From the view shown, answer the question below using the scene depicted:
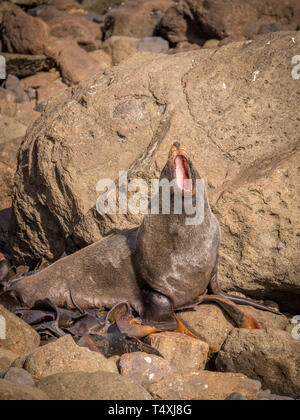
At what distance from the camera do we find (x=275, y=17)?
12875 mm

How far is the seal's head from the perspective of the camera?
13.4ft

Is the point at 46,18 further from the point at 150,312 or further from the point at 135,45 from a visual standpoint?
the point at 150,312

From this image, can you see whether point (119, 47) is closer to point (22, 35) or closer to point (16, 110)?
point (22, 35)

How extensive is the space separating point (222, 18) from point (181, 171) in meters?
9.31

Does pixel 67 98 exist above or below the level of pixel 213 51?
below

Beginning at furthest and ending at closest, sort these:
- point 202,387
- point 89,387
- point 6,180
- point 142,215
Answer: point 6,180, point 142,215, point 202,387, point 89,387

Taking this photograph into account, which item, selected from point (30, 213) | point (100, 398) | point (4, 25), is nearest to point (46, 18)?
point (4, 25)

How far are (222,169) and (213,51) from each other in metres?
1.68

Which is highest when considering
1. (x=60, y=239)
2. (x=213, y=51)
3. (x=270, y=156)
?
(x=213, y=51)

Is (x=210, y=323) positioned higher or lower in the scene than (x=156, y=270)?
lower

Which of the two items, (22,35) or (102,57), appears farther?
(102,57)

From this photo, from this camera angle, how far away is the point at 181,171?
4.25 metres

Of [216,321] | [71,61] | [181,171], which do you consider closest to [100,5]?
[71,61]

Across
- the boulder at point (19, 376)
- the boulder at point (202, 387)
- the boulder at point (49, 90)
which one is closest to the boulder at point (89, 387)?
the boulder at point (19, 376)
